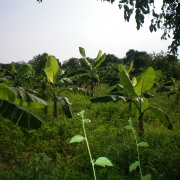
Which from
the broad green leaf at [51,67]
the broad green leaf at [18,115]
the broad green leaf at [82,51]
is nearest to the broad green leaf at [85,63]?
the broad green leaf at [82,51]

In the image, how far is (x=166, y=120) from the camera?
5.09 metres

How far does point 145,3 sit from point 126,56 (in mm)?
43288

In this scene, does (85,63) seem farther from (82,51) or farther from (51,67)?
(51,67)

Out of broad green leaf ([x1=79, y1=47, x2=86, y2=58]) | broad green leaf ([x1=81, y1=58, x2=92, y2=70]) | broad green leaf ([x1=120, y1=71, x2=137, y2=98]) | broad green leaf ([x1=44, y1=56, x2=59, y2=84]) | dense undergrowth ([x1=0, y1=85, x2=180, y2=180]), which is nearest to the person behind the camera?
dense undergrowth ([x1=0, y1=85, x2=180, y2=180])

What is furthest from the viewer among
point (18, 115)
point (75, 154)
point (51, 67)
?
point (51, 67)

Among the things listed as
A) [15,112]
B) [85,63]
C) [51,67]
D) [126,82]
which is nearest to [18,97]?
[15,112]

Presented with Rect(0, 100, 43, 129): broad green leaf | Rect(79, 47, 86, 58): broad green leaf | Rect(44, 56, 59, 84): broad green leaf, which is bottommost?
Rect(0, 100, 43, 129): broad green leaf

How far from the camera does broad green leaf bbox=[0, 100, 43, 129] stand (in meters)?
3.16

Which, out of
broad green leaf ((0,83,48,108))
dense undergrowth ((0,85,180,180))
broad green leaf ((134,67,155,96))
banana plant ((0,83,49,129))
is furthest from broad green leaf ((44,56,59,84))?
banana plant ((0,83,49,129))

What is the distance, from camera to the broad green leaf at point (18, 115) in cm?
316

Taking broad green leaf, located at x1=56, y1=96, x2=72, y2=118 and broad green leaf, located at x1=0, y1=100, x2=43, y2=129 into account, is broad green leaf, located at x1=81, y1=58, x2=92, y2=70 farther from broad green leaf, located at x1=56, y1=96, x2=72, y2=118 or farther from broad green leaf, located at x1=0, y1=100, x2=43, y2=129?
broad green leaf, located at x1=0, y1=100, x2=43, y2=129

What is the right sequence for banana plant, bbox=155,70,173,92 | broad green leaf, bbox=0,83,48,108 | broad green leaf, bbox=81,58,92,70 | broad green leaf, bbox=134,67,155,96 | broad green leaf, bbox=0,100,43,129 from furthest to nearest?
broad green leaf, bbox=81,58,92,70
banana plant, bbox=155,70,173,92
broad green leaf, bbox=134,67,155,96
broad green leaf, bbox=0,83,48,108
broad green leaf, bbox=0,100,43,129

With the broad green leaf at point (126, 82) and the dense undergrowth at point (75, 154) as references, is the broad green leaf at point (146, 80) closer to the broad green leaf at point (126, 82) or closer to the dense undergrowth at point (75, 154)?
the broad green leaf at point (126, 82)

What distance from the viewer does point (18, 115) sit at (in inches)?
124
